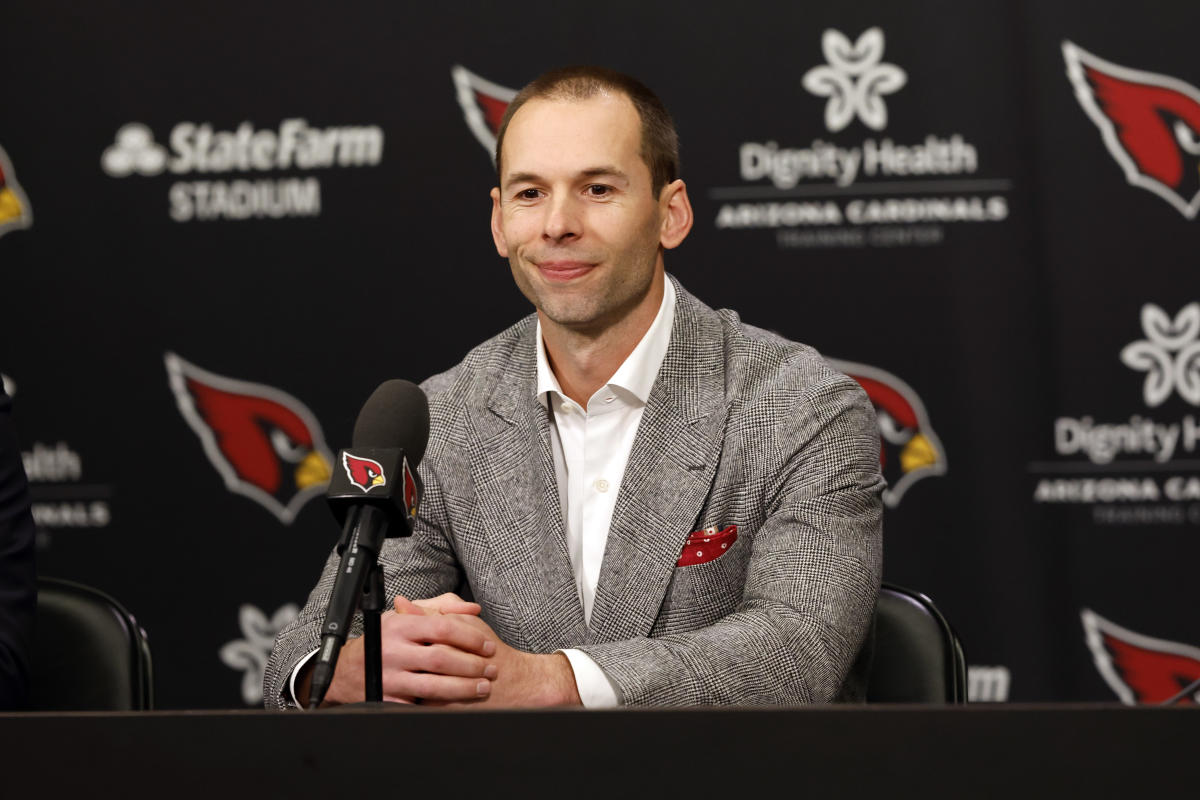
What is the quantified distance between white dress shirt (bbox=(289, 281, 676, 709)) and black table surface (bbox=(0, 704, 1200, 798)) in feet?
4.12

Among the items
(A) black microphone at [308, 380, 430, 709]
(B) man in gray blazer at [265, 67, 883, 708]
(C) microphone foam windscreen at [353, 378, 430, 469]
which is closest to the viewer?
(A) black microphone at [308, 380, 430, 709]

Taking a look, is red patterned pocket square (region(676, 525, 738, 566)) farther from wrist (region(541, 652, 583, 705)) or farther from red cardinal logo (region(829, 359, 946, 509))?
red cardinal logo (region(829, 359, 946, 509))

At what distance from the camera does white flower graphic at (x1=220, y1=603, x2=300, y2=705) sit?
365cm

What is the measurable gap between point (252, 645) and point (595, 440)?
5.81 feet

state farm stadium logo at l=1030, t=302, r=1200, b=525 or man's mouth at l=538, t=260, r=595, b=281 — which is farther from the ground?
man's mouth at l=538, t=260, r=595, b=281

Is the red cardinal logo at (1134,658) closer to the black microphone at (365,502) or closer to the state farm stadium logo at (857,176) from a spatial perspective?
the state farm stadium logo at (857,176)

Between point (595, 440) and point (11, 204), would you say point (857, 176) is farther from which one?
point (11, 204)

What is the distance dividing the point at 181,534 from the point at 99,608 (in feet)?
5.52

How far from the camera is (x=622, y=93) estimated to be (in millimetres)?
2318

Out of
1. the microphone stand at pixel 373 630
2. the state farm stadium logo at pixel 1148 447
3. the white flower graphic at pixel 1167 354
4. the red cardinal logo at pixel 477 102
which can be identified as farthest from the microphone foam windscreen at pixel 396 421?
the white flower graphic at pixel 1167 354

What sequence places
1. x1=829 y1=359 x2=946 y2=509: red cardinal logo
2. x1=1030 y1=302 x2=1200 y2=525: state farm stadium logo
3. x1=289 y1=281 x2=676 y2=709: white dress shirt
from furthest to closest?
x1=829 y1=359 x2=946 y2=509: red cardinal logo → x1=1030 y1=302 x2=1200 y2=525: state farm stadium logo → x1=289 y1=281 x2=676 y2=709: white dress shirt

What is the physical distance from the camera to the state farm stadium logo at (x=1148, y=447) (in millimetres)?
3369

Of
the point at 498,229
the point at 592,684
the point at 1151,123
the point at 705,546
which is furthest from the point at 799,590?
the point at 1151,123

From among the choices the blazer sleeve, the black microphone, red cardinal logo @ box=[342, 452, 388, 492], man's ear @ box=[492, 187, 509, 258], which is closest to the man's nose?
man's ear @ box=[492, 187, 509, 258]
